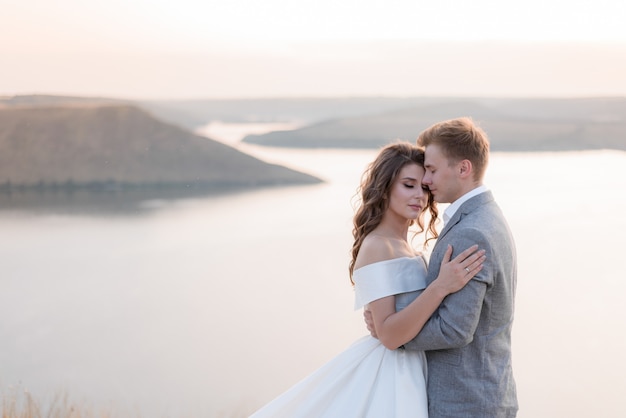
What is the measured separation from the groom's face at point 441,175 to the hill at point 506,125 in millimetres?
3867

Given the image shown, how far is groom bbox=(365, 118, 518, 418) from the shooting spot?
180 centimetres

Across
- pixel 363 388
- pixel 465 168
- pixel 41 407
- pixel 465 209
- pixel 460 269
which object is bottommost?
pixel 41 407

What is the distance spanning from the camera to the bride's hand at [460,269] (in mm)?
1766

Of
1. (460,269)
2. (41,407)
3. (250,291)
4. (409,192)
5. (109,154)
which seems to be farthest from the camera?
(109,154)

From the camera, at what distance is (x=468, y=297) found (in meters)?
1.79

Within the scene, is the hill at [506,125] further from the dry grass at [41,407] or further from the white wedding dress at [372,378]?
the white wedding dress at [372,378]

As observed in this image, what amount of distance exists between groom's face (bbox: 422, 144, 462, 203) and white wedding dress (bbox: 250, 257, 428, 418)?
198 millimetres

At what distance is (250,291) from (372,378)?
3714 millimetres

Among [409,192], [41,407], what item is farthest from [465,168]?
[41,407]

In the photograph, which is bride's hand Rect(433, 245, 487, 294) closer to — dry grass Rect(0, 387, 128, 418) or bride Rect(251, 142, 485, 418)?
bride Rect(251, 142, 485, 418)

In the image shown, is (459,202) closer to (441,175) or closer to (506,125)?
(441,175)

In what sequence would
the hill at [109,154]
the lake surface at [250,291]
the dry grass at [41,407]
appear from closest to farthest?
the dry grass at [41,407], the lake surface at [250,291], the hill at [109,154]

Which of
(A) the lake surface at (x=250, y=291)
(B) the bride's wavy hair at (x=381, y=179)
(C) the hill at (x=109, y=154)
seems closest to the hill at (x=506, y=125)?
(A) the lake surface at (x=250, y=291)

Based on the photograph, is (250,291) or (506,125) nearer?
(250,291)
